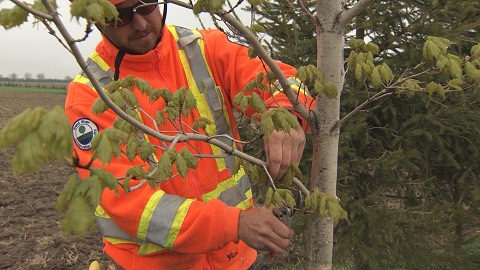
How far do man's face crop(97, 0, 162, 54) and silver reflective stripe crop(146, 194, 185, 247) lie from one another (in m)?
0.81

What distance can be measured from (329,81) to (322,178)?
36cm

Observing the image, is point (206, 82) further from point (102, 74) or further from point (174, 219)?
point (174, 219)

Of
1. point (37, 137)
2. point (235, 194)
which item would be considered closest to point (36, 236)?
point (235, 194)

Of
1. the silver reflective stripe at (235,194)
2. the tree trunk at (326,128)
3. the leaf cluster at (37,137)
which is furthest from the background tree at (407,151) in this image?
the leaf cluster at (37,137)

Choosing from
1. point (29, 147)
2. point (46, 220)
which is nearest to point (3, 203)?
point (46, 220)

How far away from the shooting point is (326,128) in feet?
5.83

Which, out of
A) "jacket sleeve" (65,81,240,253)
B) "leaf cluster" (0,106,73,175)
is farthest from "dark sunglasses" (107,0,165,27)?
"leaf cluster" (0,106,73,175)

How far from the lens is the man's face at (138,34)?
220cm

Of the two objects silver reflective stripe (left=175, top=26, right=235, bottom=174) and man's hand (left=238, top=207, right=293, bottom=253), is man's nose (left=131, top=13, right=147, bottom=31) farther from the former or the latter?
man's hand (left=238, top=207, right=293, bottom=253)

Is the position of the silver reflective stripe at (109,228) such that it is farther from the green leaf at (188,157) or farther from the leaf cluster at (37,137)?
the leaf cluster at (37,137)

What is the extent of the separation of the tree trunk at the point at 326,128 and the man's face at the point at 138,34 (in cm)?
85

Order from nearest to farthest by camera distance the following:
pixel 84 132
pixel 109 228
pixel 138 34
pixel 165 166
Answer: pixel 165 166 < pixel 84 132 < pixel 138 34 < pixel 109 228

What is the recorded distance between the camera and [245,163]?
6.03ft

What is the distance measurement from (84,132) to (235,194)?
806mm
